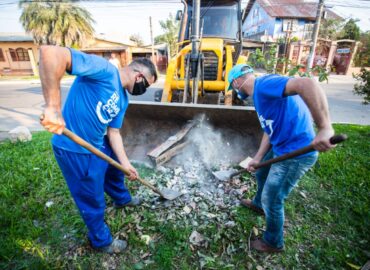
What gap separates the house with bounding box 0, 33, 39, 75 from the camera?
22286 mm

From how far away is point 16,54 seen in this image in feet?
75.7

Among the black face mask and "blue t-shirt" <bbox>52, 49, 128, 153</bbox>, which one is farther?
the black face mask

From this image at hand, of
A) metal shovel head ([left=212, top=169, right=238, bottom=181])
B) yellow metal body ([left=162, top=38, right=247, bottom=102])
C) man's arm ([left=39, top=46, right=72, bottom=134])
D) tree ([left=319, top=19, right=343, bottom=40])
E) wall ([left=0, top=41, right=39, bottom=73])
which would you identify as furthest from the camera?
tree ([left=319, top=19, right=343, bottom=40])

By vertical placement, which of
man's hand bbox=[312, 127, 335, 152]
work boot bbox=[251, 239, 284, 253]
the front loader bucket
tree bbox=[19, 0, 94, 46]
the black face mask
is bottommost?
work boot bbox=[251, 239, 284, 253]

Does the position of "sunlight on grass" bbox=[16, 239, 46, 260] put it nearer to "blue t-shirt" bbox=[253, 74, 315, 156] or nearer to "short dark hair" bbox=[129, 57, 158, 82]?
"short dark hair" bbox=[129, 57, 158, 82]

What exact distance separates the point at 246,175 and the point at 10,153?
14.2 feet

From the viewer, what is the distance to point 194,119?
12.0ft

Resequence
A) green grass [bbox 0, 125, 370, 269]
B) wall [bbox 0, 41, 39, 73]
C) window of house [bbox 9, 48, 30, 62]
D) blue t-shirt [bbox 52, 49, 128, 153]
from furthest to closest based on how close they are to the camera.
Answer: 1. window of house [bbox 9, 48, 30, 62]
2. wall [bbox 0, 41, 39, 73]
3. green grass [bbox 0, 125, 370, 269]
4. blue t-shirt [bbox 52, 49, 128, 153]

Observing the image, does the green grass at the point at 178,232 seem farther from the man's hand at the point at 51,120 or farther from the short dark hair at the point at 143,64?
the short dark hair at the point at 143,64

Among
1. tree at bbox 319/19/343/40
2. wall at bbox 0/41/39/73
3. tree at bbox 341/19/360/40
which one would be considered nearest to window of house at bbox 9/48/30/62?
wall at bbox 0/41/39/73

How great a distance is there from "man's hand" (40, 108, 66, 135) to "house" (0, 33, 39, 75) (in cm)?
2666

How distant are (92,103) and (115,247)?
151cm

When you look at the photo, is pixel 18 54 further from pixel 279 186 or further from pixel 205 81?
pixel 279 186

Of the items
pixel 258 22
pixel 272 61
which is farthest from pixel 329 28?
pixel 272 61
